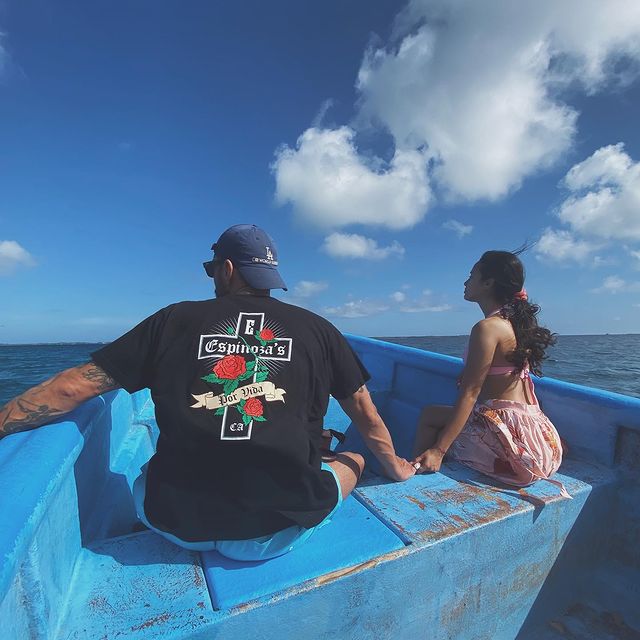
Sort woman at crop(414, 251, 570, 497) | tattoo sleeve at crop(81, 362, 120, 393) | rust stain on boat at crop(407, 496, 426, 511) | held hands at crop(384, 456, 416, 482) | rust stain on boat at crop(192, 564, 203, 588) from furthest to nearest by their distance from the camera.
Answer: woman at crop(414, 251, 570, 497) < held hands at crop(384, 456, 416, 482) < rust stain on boat at crop(407, 496, 426, 511) < tattoo sleeve at crop(81, 362, 120, 393) < rust stain on boat at crop(192, 564, 203, 588)

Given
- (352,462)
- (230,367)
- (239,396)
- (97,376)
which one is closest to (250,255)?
(230,367)

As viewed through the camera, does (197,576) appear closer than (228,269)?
Yes

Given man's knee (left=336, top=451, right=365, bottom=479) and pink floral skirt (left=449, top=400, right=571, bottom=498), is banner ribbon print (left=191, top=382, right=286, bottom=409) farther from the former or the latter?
pink floral skirt (left=449, top=400, right=571, bottom=498)

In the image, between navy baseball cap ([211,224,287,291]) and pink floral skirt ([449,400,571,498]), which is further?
pink floral skirt ([449,400,571,498])

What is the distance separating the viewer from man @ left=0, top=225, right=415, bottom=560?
1335 millimetres

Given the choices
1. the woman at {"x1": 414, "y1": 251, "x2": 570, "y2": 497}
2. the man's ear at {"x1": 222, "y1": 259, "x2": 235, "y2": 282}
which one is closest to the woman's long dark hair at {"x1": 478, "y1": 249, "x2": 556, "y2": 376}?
the woman at {"x1": 414, "y1": 251, "x2": 570, "y2": 497}

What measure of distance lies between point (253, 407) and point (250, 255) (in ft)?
2.13

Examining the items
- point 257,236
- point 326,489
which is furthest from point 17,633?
point 257,236

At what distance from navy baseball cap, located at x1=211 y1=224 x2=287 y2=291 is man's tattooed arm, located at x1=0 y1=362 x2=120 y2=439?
2.17 ft

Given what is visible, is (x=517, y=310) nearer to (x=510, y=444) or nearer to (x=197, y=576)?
(x=510, y=444)

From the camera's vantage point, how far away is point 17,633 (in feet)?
3.16

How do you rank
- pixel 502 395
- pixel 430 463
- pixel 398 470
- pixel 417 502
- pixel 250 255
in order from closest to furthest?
pixel 250 255 < pixel 417 502 < pixel 398 470 < pixel 430 463 < pixel 502 395

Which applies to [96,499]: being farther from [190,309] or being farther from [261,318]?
[261,318]

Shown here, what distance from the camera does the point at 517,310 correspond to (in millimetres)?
2299
